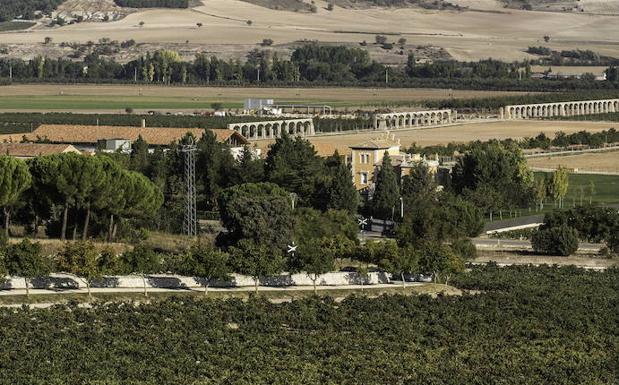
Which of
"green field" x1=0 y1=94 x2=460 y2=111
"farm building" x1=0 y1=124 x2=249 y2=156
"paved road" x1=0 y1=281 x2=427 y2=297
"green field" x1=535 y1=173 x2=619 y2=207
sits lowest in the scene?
"green field" x1=0 y1=94 x2=460 y2=111

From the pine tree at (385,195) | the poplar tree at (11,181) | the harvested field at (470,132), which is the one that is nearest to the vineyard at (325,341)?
the poplar tree at (11,181)

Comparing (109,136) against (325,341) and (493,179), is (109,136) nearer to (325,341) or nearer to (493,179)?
(493,179)

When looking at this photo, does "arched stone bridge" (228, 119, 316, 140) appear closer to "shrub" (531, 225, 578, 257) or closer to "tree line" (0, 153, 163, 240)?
"tree line" (0, 153, 163, 240)

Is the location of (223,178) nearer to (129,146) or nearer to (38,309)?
(129,146)

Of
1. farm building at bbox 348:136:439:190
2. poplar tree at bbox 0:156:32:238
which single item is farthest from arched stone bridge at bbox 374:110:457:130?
poplar tree at bbox 0:156:32:238

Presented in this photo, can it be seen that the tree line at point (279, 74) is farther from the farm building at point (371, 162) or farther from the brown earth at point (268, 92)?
the farm building at point (371, 162)

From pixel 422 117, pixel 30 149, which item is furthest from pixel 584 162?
pixel 422 117
